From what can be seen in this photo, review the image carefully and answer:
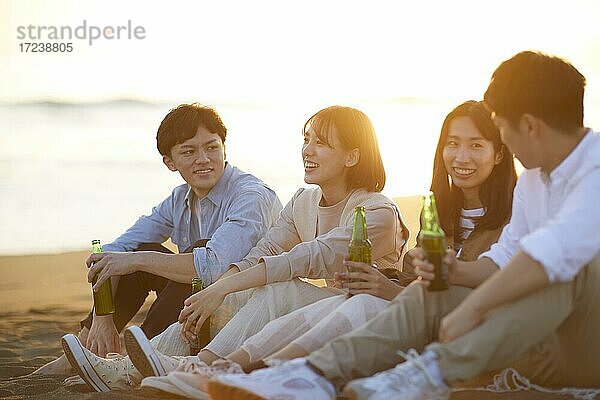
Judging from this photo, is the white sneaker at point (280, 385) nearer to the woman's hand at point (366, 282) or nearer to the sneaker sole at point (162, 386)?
the sneaker sole at point (162, 386)

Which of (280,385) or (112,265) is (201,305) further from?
(280,385)

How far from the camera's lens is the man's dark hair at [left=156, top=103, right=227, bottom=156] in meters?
3.67

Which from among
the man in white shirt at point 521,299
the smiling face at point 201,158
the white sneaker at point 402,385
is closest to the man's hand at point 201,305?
the smiling face at point 201,158

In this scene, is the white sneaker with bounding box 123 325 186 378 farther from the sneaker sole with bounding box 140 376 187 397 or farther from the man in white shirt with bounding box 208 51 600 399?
the man in white shirt with bounding box 208 51 600 399

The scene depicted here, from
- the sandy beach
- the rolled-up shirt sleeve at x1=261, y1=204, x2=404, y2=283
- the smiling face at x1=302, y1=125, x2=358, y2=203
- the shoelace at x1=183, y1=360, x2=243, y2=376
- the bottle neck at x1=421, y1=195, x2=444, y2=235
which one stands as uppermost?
the smiling face at x1=302, y1=125, x2=358, y2=203

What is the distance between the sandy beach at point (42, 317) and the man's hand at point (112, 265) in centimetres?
36

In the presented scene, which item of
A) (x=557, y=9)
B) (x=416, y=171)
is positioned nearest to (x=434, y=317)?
(x=416, y=171)

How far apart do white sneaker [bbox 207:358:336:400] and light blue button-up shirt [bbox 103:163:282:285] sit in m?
1.17

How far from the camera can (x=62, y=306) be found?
640 centimetres

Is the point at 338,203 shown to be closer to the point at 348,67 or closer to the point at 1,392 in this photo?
the point at 1,392

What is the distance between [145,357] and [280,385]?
0.76m

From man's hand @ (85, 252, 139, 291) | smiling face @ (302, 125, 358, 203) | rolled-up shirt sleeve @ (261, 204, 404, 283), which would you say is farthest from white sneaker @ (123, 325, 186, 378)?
smiling face @ (302, 125, 358, 203)

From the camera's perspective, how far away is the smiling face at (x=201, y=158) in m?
3.66

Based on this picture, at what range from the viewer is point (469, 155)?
3.08m
